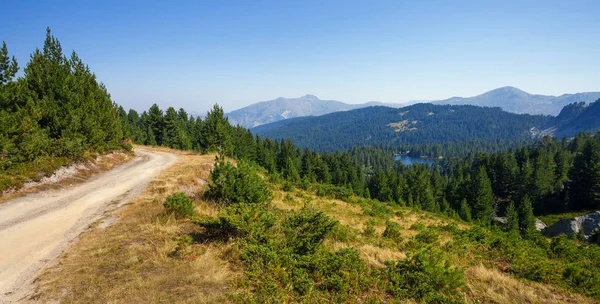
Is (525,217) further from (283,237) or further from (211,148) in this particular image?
(283,237)

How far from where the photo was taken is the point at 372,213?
75.8 ft

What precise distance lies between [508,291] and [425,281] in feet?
7.41

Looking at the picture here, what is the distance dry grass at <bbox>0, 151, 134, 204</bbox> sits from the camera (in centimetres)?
1398

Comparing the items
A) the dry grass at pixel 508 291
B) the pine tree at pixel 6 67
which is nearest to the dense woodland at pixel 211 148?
the pine tree at pixel 6 67

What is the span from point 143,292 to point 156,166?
66.7ft

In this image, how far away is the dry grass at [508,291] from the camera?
6.74 metres

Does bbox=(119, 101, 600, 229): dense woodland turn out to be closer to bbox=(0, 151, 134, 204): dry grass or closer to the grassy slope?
bbox=(0, 151, 134, 204): dry grass

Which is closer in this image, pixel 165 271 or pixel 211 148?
pixel 165 271

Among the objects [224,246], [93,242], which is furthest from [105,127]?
[224,246]

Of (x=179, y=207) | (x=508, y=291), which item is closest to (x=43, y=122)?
(x=179, y=207)

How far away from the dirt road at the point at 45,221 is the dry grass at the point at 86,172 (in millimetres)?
554

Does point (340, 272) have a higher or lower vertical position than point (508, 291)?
higher

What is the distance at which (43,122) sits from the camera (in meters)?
20.0

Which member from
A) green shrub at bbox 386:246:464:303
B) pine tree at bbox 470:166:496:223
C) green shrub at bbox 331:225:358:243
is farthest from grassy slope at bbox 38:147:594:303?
pine tree at bbox 470:166:496:223
